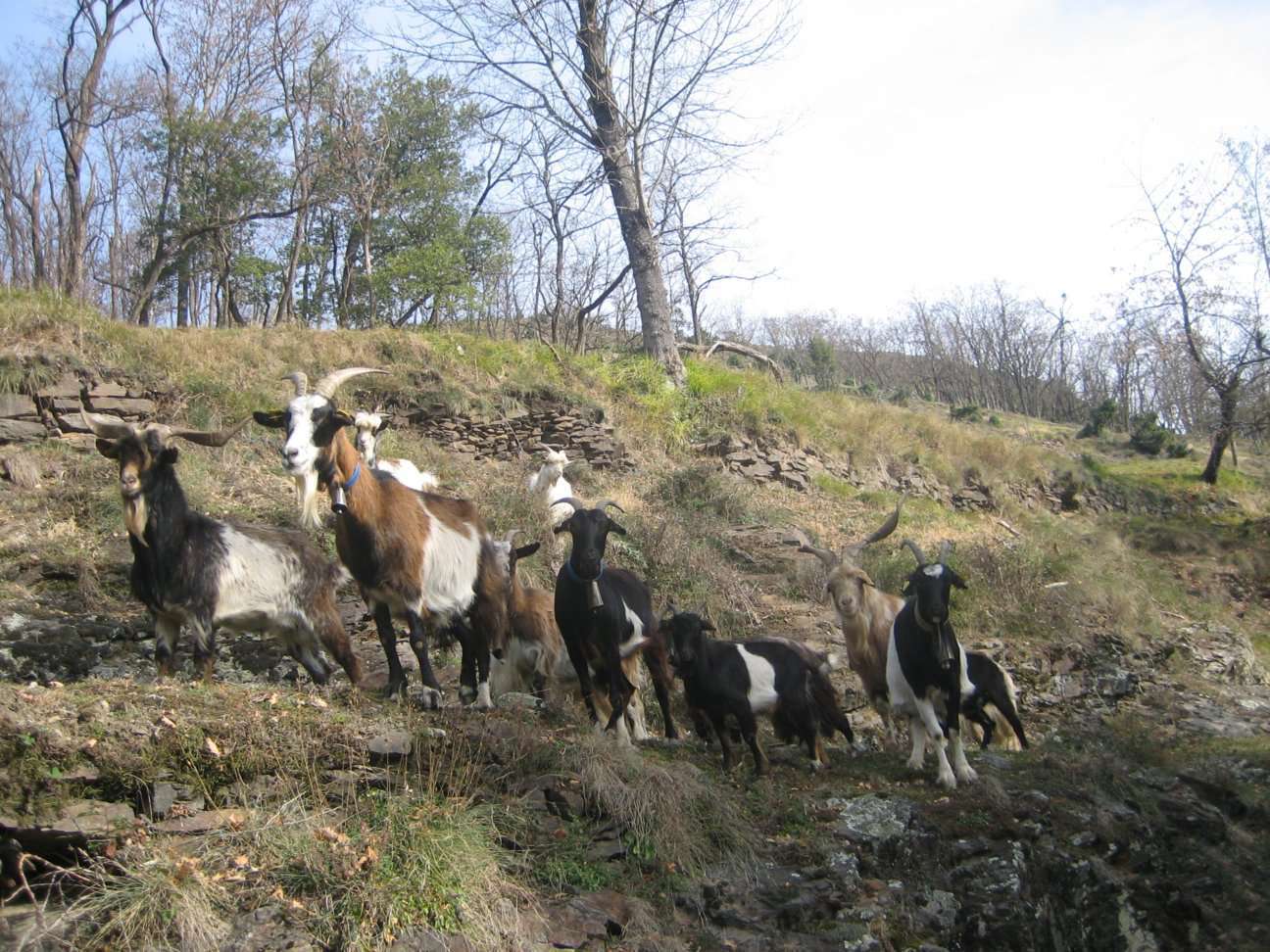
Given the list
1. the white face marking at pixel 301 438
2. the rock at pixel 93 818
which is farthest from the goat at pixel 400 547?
the rock at pixel 93 818

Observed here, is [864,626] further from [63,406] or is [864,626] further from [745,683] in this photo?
[63,406]

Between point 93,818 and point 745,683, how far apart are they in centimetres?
454

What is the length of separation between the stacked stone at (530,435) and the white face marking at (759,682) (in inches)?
290

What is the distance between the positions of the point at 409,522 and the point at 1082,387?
4776 cm

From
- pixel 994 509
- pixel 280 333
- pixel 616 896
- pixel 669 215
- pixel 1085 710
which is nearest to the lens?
pixel 616 896

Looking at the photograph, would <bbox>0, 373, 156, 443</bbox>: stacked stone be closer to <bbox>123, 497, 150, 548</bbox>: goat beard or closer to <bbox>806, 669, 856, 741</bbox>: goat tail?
<bbox>123, 497, 150, 548</bbox>: goat beard

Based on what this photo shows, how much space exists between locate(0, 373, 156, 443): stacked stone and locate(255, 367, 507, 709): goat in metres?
5.46

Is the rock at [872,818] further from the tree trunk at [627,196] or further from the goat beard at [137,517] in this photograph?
the tree trunk at [627,196]

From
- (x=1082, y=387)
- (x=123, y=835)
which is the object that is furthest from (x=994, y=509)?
(x=1082, y=387)

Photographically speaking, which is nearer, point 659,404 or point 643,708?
point 643,708

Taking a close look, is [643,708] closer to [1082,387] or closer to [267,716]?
[267,716]

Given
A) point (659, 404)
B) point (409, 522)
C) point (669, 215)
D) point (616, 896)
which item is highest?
point (669, 215)

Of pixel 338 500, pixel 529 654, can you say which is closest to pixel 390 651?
pixel 338 500

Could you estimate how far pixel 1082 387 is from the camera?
50.1 meters
